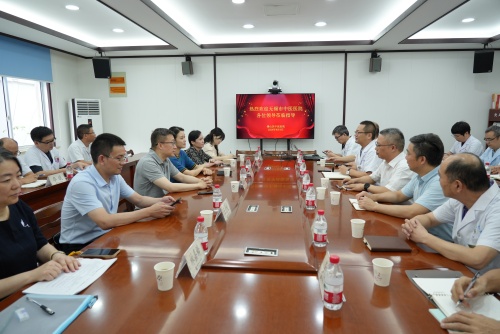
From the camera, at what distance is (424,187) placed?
7.27 ft

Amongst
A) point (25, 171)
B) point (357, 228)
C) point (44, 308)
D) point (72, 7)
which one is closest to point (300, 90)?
point (72, 7)

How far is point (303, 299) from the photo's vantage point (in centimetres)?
112

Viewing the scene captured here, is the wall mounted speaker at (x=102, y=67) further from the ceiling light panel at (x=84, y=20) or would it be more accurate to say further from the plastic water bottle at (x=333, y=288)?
the plastic water bottle at (x=333, y=288)

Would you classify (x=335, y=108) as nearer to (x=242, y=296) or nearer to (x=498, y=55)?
(x=498, y=55)

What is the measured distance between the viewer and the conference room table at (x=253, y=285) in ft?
3.25

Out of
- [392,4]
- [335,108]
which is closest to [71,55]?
[335,108]

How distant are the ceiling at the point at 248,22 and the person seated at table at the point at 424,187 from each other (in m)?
2.23

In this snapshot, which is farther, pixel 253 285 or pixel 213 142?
pixel 213 142

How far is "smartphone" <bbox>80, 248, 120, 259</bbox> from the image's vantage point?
1.45m

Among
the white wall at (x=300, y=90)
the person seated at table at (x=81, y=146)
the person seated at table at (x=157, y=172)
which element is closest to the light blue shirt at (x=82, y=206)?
the person seated at table at (x=157, y=172)

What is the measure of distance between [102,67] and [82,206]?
5.06m

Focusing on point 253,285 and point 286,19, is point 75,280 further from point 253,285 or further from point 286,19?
point 286,19

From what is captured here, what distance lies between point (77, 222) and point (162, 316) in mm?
1155

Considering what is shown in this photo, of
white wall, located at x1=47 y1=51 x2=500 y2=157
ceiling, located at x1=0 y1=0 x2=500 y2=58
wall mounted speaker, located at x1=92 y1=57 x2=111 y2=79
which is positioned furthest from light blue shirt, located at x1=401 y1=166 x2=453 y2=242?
wall mounted speaker, located at x1=92 y1=57 x2=111 y2=79
